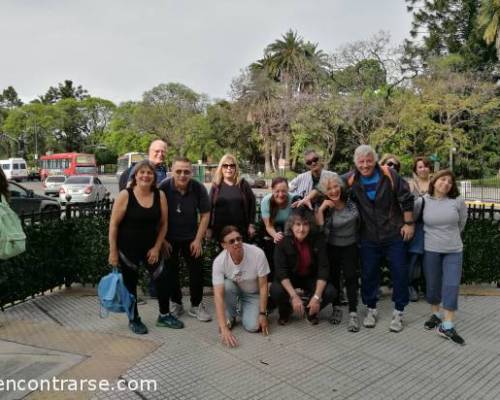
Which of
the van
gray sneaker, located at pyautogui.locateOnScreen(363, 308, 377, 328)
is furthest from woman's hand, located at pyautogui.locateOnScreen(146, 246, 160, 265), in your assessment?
the van

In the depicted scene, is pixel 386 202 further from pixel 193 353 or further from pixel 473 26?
pixel 473 26

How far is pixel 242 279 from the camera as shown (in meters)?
4.00

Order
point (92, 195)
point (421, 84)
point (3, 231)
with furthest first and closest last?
point (421, 84) → point (92, 195) → point (3, 231)

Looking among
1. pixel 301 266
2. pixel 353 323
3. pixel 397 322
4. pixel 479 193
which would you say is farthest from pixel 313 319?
pixel 479 193

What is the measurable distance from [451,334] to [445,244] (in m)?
0.81

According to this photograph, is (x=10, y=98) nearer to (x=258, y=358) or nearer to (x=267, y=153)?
(x=267, y=153)

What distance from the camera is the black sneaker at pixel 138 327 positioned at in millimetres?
4004

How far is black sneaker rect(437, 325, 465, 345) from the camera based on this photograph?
3870mm

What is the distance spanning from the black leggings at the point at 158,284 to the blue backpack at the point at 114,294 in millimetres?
51

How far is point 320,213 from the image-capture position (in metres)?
4.23

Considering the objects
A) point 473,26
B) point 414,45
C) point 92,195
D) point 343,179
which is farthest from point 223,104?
point 343,179

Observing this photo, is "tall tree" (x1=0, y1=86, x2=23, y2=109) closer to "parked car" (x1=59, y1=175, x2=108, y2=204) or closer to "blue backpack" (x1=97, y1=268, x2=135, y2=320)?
"parked car" (x1=59, y1=175, x2=108, y2=204)

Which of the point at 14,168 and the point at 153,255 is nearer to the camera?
the point at 153,255

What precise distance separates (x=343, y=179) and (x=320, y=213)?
467 mm
